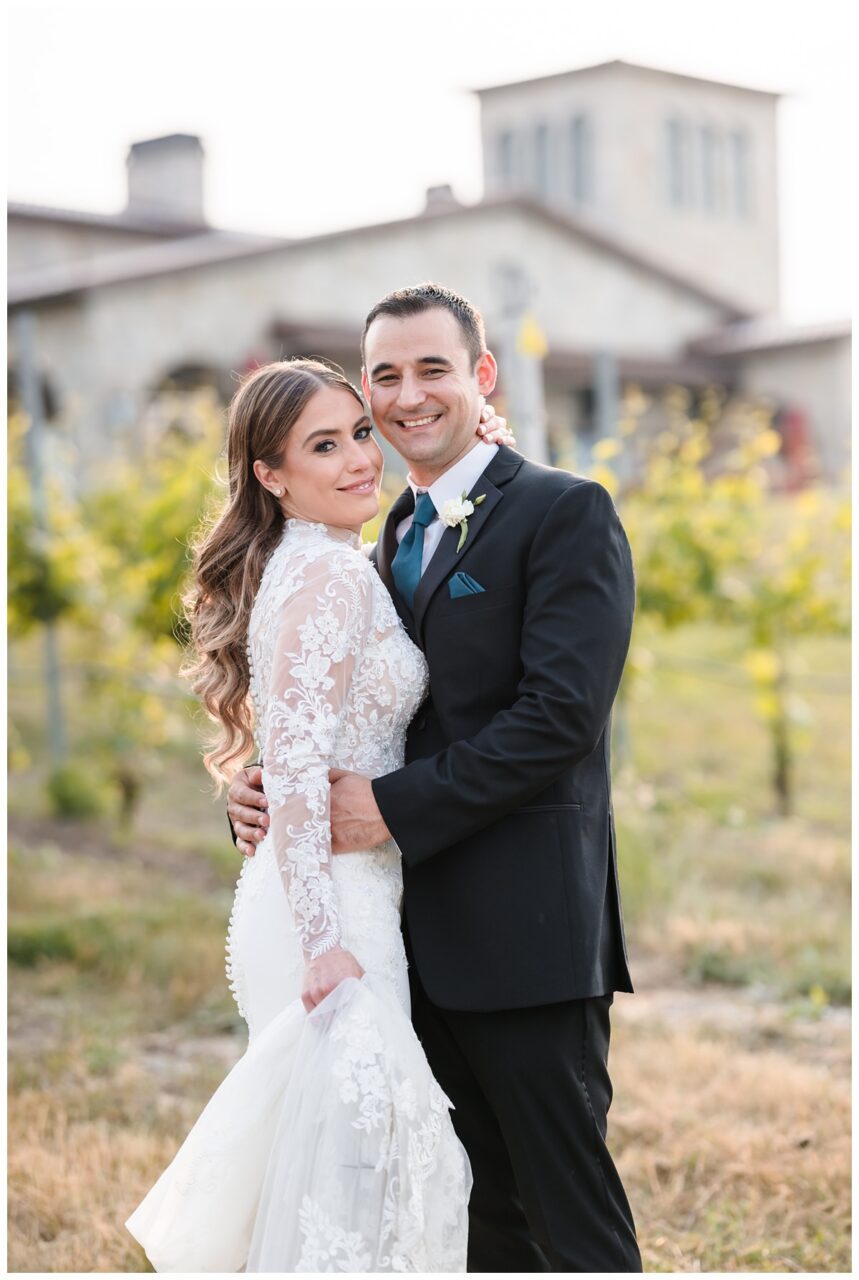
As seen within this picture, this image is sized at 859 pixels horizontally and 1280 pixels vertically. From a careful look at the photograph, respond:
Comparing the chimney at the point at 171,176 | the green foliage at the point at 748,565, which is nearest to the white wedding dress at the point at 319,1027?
the green foliage at the point at 748,565

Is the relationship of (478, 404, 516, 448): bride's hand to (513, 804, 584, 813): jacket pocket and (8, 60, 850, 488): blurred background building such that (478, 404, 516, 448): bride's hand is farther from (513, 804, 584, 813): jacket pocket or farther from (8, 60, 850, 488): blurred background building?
(8, 60, 850, 488): blurred background building

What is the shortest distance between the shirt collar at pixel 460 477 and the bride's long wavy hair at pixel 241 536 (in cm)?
24

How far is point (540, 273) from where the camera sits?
806 inches

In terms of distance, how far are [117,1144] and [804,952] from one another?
3.38 meters

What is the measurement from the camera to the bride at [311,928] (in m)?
2.71

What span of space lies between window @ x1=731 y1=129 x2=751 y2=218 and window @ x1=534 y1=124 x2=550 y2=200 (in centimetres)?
398

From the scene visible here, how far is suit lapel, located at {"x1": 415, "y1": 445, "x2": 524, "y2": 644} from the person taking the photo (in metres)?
2.95

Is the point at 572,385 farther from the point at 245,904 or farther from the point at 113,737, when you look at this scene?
the point at 245,904

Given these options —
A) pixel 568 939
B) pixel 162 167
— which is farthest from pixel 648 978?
pixel 162 167

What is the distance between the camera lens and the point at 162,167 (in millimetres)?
24625

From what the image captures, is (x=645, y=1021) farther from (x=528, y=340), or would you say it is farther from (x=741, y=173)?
(x=741, y=173)

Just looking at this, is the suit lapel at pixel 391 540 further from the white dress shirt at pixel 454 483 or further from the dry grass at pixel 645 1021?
the dry grass at pixel 645 1021

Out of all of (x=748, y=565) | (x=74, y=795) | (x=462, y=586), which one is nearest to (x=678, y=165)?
(x=748, y=565)

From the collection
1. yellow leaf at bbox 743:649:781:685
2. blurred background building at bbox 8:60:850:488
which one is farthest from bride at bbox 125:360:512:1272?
blurred background building at bbox 8:60:850:488
